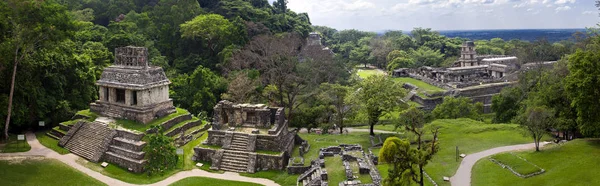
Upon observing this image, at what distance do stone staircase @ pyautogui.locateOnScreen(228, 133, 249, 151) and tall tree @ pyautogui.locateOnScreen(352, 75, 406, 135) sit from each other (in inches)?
430

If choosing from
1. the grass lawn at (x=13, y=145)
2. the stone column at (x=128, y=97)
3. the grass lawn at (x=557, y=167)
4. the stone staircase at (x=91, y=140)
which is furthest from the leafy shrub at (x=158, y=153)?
the grass lawn at (x=557, y=167)

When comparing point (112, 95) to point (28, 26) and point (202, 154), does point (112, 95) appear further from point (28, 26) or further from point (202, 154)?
point (202, 154)

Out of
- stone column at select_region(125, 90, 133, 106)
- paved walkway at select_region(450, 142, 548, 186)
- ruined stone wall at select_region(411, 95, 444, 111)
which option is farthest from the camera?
ruined stone wall at select_region(411, 95, 444, 111)

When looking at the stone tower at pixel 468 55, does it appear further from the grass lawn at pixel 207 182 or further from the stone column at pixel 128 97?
the stone column at pixel 128 97

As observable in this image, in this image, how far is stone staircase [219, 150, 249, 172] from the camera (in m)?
23.8

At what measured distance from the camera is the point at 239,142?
25125mm

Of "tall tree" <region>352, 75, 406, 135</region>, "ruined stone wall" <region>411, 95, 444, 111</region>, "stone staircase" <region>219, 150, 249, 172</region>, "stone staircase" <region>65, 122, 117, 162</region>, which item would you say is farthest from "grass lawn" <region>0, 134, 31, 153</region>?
"ruined stone wall" <region>411, 95, 444, 111</region>

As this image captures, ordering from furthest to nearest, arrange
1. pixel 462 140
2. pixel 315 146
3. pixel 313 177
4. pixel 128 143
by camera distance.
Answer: pixel 462 140, pixel 315 146, pixel 128 143, pixel 313 177

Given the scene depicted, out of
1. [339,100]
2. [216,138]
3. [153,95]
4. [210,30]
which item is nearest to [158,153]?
[216,138]

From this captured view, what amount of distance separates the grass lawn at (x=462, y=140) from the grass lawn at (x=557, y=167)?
5.80 feet

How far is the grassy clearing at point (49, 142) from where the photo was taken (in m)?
25.2

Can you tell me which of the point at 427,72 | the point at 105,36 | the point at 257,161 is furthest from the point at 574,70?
the point at 105,36

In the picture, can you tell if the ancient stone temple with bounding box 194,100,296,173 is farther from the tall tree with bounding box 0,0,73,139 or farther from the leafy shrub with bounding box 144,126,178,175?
the tall tree with bounding box 0,0,73,139

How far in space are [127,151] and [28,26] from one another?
29.4ft
